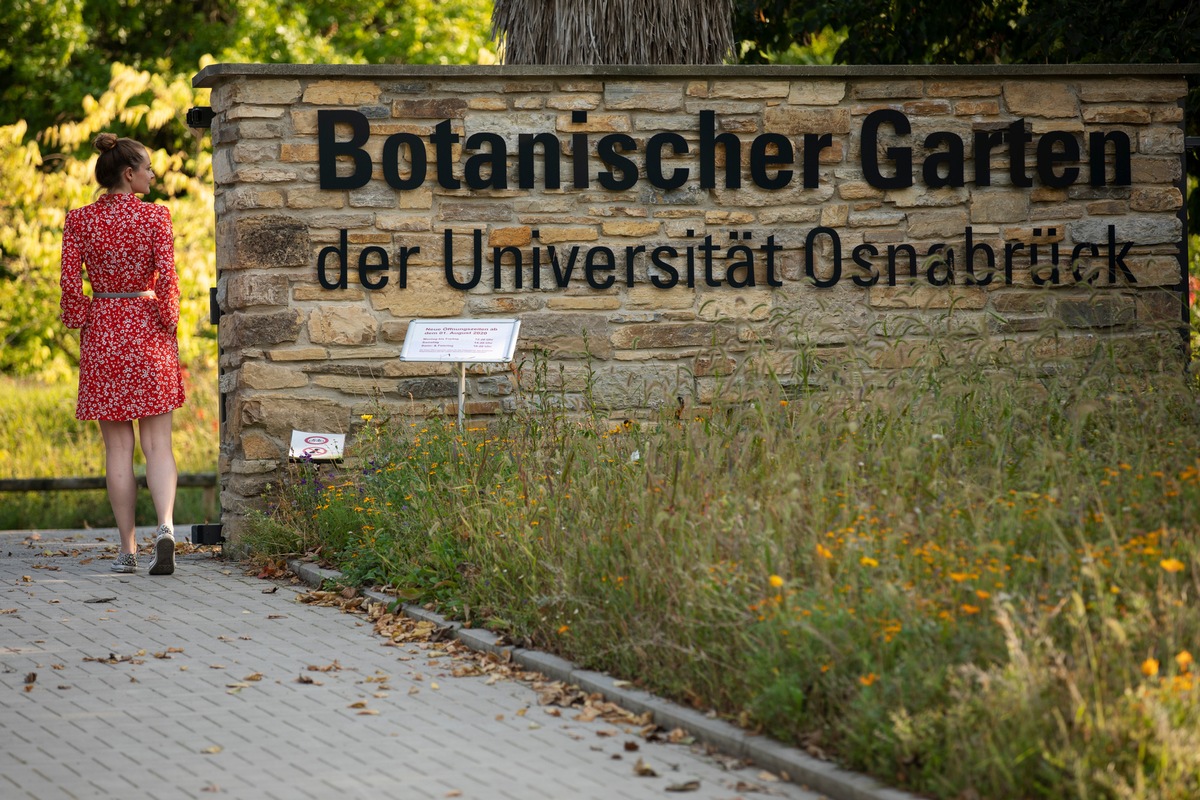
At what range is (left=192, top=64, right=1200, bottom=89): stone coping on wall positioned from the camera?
919cm

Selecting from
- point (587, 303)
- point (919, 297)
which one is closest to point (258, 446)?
point (587, 303)

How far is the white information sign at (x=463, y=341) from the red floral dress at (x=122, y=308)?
1351 millimetres

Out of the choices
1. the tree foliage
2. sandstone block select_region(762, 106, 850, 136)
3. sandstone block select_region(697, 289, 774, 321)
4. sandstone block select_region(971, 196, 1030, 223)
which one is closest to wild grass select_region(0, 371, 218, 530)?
the tree foliage

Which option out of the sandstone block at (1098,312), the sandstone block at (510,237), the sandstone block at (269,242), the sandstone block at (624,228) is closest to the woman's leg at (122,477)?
the sandstone block at (269,242)

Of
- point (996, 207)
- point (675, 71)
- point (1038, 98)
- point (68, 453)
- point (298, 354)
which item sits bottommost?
point (68, 453)

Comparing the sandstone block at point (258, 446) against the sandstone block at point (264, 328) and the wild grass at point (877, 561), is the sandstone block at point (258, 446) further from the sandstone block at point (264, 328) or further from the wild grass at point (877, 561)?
the wild grass at point (877, 561)

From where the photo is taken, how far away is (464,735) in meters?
5.10

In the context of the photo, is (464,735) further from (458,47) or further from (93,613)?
(458,47)

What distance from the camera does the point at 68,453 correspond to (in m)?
15.1

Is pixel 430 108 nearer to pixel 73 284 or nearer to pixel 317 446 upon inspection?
pixel 317 446

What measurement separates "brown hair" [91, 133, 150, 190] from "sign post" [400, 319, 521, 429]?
1.80 meters

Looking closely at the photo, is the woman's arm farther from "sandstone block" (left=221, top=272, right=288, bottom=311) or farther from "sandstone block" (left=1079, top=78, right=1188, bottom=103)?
"sandstone block" (left=1079, top=78, right=1188, bottom=103)

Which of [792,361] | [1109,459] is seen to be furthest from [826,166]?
[1109,459]

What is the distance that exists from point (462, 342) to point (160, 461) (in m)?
1.79
